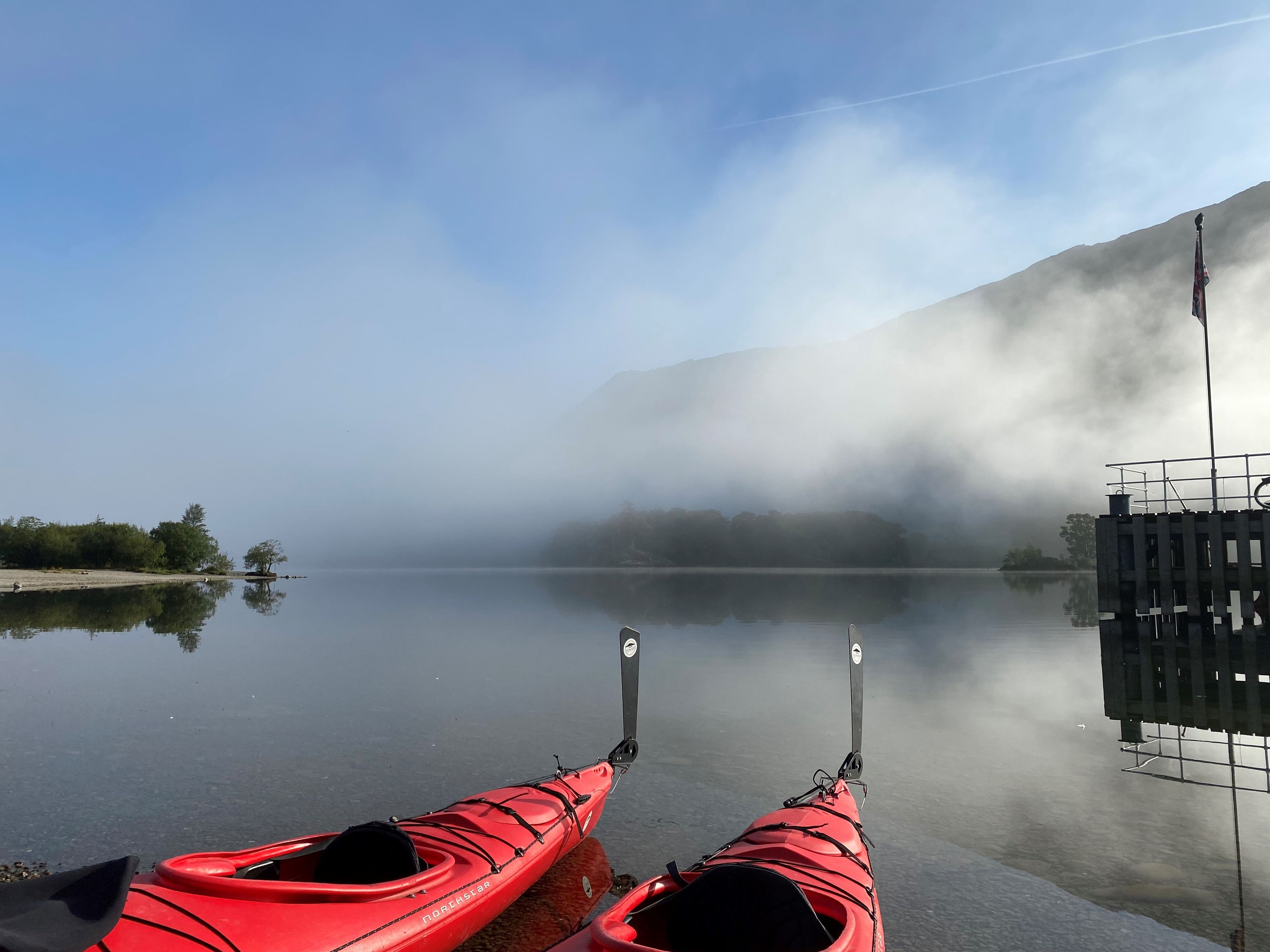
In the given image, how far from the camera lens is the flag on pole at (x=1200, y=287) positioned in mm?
24344

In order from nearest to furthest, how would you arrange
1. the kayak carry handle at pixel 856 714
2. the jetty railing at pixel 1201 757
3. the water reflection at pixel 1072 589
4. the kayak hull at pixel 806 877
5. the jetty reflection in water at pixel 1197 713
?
the kayak hull at pixel 806 877, the kayak carry handle at pixel 856 714, the jetty reflection in water at pixel 1197 713, the jetty railing at pixel 1201 757, the water reflection at pixel 1072 589

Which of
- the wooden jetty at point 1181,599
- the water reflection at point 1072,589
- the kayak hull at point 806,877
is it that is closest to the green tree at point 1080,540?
the water reflection at point 1072,589

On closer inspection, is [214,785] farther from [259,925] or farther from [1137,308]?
[1137,308]

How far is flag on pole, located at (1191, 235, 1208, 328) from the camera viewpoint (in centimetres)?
2434

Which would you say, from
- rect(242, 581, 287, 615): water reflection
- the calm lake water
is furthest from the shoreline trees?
the calm lake water

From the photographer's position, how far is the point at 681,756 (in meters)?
11.2

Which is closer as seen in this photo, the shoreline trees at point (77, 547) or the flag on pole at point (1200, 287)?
the flag on pole at point (1200, 287)

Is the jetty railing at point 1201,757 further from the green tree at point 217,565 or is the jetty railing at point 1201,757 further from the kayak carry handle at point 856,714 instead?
the green tree at point 217,565

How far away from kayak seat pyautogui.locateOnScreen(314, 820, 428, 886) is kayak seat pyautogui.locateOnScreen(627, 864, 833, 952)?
184cm

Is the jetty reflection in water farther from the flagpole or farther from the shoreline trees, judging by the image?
the shoreline trees

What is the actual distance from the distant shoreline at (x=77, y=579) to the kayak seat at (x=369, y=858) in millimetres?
62249

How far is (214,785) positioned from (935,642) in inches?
901

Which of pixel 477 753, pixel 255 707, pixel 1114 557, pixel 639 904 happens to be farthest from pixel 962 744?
pixel 1114 557

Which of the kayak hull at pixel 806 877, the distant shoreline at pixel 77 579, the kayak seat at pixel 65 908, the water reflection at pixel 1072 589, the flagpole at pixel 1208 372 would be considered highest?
the flagpole at pixel 1208 372
